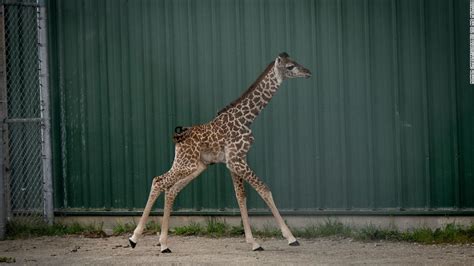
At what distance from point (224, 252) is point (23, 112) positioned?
3384 mm

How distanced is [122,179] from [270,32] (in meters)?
2.49

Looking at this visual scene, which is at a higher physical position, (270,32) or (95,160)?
(270,32)

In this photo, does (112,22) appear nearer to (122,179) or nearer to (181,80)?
(181,80)

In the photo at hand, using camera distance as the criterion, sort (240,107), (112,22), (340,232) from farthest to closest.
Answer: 1. (112,22)
2. (340,232)
3. (240,107)

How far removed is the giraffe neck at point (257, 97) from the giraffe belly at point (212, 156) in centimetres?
43

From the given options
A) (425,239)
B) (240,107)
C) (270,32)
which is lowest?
(425,239)

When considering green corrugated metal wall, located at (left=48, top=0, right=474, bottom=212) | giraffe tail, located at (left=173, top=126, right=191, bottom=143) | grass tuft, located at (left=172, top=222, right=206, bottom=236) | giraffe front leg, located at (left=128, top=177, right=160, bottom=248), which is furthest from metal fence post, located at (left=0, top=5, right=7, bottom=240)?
giraffe tail, located at (left=173, top=126, right=191, bottom=143)

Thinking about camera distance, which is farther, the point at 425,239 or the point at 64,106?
the point at 64,106

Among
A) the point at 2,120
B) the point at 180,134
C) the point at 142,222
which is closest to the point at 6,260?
the point at 142,222

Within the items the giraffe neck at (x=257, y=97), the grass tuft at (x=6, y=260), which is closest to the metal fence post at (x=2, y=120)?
the grass tuft at (x=6, y=260)

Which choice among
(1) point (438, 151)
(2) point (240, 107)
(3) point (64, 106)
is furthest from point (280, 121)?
(3) point (64, 106)

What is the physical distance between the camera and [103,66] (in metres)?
11.6

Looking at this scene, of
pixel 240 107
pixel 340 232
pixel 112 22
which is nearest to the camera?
pixel 240 107

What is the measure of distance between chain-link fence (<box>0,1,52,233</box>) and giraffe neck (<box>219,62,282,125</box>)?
9.17ft
